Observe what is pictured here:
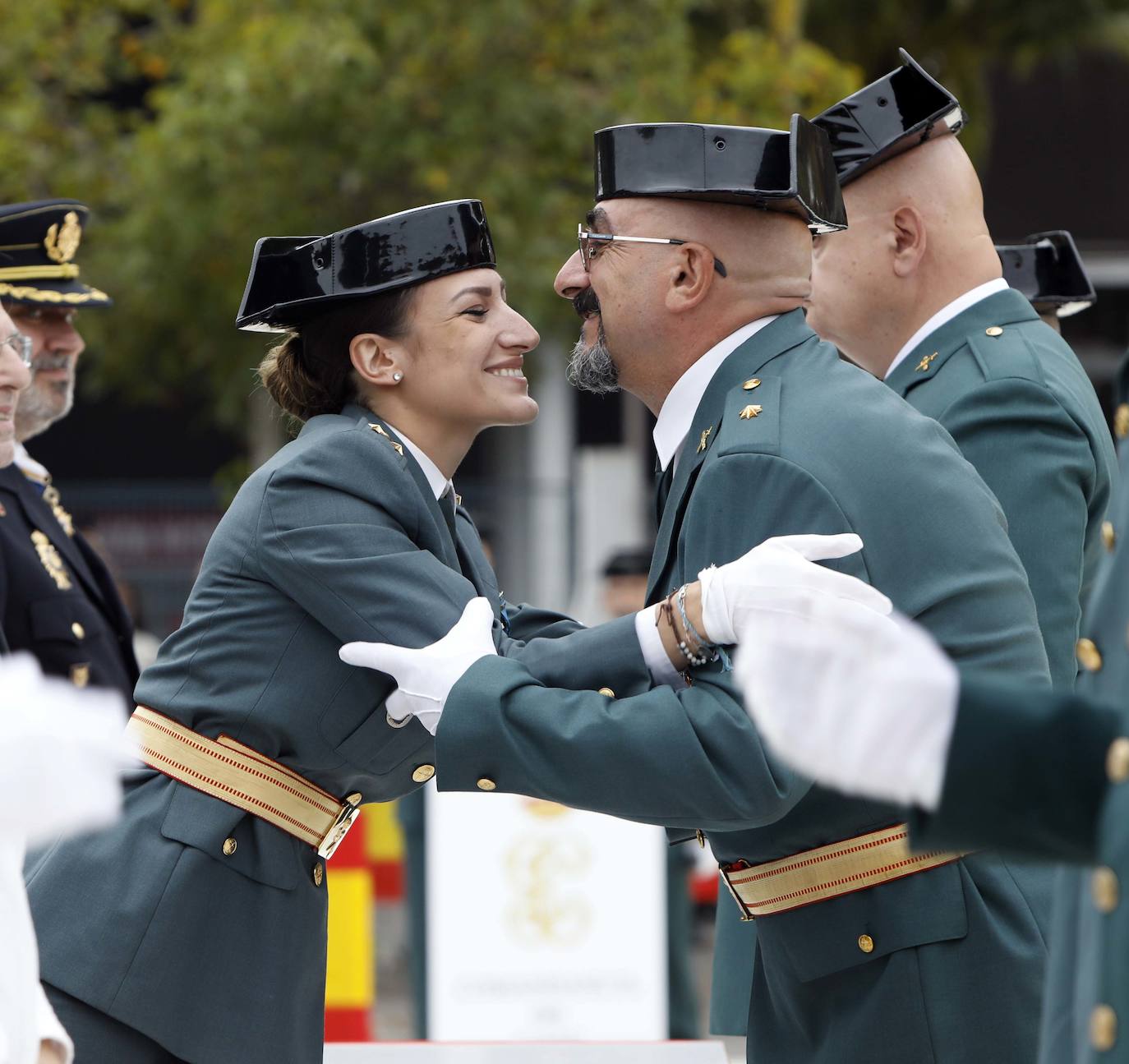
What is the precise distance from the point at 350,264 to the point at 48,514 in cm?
195

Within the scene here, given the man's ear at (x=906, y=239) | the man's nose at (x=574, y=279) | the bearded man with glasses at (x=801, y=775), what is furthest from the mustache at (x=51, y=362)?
the bearded man with glasses at (x=801, y=775)

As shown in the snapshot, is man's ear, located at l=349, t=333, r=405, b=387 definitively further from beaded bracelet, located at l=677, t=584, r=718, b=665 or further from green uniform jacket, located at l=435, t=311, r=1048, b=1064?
beaded bracelet, located at l=677, t=584, r=718, b=665

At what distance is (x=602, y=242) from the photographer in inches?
112

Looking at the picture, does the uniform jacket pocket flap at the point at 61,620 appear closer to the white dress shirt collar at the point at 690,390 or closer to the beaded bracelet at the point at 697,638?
the white dress shirt collar at the point at 690,390

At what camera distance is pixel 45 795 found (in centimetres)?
146

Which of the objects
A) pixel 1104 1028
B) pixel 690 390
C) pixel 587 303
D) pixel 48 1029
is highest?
pixel 587 303

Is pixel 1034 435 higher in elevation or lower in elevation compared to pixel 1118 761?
higher

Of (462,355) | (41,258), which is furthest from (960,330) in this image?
(41,258)

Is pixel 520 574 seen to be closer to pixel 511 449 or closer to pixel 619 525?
pixel 619 525

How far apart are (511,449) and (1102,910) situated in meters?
10.9

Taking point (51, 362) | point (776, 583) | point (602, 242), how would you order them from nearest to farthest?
1. point (776, 583)
2. point (602, 242)
3. point (51, 362)

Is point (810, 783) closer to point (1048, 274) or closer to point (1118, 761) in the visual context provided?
point (1118, 761)

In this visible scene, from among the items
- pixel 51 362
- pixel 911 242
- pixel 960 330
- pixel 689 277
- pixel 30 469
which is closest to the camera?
pixel 689 277

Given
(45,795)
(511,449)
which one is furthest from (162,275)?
(45,795)
